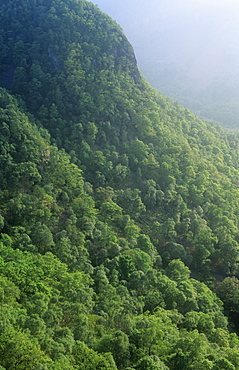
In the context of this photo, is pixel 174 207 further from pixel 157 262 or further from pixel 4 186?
pixel 4 186

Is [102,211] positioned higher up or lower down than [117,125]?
lower down

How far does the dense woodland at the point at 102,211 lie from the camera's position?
35.7 metres

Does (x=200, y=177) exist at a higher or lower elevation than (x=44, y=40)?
lower

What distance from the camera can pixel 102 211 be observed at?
210 feet

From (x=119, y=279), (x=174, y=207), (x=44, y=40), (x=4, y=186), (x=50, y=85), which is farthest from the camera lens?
(x=44, y=40)

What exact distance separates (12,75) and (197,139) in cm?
5342

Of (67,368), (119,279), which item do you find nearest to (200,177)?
(119,279)

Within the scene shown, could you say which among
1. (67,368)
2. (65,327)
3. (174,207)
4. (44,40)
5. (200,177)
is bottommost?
(67,368)

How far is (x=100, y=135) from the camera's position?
83.5m

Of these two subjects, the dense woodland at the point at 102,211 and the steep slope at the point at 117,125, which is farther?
the steep slope at the point at 117,125

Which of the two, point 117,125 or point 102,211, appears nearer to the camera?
point 102,211

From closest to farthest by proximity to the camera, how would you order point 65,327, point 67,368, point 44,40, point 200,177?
point 67,368
point 65,327
point 200,177
point 44,40

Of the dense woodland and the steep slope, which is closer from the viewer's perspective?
the dense woodland

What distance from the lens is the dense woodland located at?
3566 centimetres
